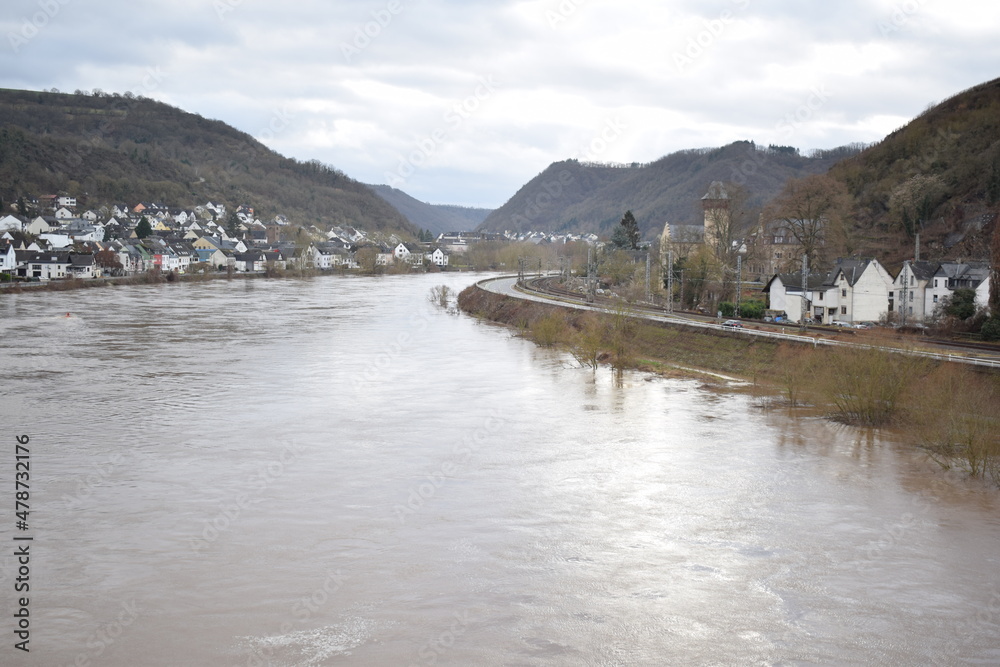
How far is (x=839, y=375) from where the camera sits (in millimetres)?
18188

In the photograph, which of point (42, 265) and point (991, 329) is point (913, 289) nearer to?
point (991, 329)

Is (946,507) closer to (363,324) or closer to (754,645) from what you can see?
(754,645)

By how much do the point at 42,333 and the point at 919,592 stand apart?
96.8ft

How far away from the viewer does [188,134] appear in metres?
156

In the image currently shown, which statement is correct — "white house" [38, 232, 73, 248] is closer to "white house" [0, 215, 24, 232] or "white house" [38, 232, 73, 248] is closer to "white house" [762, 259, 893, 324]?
"white house" [0, 215, 24, 232]

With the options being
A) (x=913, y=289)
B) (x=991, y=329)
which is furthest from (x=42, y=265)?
(x=991, y=329)

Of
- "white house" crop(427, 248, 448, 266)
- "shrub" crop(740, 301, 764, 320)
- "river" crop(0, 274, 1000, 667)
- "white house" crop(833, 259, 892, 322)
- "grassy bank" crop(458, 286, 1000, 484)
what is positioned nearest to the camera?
"river" crop(0, 274, 1000, 667)

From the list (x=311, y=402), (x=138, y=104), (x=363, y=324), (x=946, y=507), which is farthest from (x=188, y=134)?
(x=946, y=507)

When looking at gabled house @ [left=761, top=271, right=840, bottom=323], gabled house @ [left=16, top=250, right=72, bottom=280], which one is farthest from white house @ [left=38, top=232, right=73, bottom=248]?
gabled house @ [left=761, top=271, right=840, bottom=323]

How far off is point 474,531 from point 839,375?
1073 centimetres

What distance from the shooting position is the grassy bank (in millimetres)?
14688

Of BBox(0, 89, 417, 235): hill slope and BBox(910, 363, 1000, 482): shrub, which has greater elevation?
BBox(0, 89, 417, 235): hill slope

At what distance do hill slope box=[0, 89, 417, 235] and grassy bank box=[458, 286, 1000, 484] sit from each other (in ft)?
277

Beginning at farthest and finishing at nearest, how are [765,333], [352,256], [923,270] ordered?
[352,256], [923,270], [765,333]
